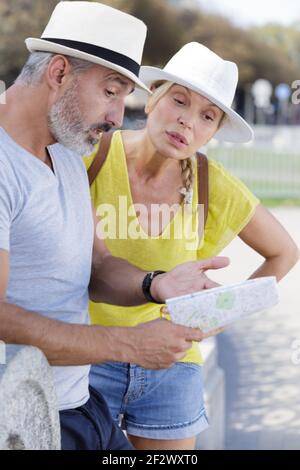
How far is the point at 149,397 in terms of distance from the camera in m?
2.62

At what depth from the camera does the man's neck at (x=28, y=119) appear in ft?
6.54

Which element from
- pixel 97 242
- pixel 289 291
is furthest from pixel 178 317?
pixel 289 291

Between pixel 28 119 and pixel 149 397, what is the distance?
1.00m

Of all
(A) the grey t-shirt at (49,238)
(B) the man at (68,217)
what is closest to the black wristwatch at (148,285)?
(B) the man at (68,217)

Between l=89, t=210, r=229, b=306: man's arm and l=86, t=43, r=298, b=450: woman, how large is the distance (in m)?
0.11

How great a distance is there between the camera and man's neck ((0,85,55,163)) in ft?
6.54

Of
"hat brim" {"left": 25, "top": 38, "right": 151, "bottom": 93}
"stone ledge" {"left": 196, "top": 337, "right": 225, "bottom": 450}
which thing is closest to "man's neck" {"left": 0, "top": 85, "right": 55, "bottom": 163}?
"hat brim" {"left": 25, "top": 38, "right": 151, "bottom": 93}

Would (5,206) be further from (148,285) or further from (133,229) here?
(133,229)

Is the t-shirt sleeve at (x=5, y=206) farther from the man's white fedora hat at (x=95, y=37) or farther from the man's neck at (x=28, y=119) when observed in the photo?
the man's white fedora hat at (x=95, y=37)

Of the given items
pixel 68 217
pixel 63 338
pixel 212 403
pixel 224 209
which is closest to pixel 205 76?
pixel 224 209

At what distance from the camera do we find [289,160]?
49.4 ft

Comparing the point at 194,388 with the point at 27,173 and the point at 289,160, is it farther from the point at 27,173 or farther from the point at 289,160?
the point at 289,160

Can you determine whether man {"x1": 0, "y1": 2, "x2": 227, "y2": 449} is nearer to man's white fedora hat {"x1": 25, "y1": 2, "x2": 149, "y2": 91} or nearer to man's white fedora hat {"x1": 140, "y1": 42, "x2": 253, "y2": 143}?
man's white fedora hat {"x1": 25, "y1": 2, "x2": 149, "y2": 91}

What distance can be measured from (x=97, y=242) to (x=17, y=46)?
22877mm
